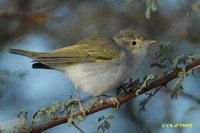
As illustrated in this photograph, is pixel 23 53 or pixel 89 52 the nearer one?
pixel 23 53

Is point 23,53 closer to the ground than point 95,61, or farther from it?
farther from it

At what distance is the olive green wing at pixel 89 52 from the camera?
411 centimetres

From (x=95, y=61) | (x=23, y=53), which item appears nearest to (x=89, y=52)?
(x=95, y=61)

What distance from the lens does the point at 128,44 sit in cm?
455

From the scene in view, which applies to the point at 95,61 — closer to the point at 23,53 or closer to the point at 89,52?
the point at 89,52

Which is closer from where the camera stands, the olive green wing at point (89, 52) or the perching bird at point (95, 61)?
the perching bird at point (95, 61)

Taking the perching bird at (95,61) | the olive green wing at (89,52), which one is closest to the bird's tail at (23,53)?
the perching bird at (95,61)

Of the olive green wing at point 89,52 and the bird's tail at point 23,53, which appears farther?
the olive green wing at point 89,52

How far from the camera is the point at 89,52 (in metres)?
4.26

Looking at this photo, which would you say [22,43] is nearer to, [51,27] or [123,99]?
[51,27]

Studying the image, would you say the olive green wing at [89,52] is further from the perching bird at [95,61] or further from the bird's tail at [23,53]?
the bird's tail at [23,53]

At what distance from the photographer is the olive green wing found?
4110 millimetres

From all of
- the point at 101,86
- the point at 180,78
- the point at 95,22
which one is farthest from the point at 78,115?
the point at 95,22

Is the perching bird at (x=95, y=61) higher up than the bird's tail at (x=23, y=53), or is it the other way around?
the bird's tail at (x=23, y=53)
